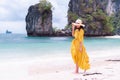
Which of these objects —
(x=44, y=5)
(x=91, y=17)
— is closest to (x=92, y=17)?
(x=91, y=17)

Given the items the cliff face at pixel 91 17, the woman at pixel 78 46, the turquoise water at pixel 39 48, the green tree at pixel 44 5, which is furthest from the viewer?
the cliff face at pixel 91 17

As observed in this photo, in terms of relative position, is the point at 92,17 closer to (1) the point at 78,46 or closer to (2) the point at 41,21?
(2) the point at 41,21

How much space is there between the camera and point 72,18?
70.4 m

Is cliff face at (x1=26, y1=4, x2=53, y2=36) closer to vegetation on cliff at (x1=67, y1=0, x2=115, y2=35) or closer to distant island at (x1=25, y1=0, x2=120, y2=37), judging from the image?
distant island at (x1=25, y1=0, x2=120, y2=37)

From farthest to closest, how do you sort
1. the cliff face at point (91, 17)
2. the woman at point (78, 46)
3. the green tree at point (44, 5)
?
the cliff face at point (91, 17) → the green tree at point (44, 5) → the woman at point (78, 46)

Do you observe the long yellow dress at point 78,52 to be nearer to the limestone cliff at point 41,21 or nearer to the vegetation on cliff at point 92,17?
the limestone cliff at point 41,21

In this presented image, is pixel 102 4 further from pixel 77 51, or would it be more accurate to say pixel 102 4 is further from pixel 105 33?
pixel 77 51

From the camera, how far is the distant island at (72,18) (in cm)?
6825

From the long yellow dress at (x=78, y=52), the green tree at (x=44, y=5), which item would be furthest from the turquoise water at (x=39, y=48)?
the green tree at (x=44, y=5)

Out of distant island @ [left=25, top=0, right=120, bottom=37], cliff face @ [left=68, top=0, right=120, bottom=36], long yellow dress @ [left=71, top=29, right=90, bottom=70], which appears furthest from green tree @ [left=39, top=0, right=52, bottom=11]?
long yellow dress @ [left=71, top=29, right=90, bottom=70]

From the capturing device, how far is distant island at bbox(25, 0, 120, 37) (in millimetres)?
68250

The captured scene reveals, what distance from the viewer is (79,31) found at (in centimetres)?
876

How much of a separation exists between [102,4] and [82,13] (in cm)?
1058

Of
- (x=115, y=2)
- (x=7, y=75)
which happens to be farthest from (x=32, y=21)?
(x=7, y=75)
